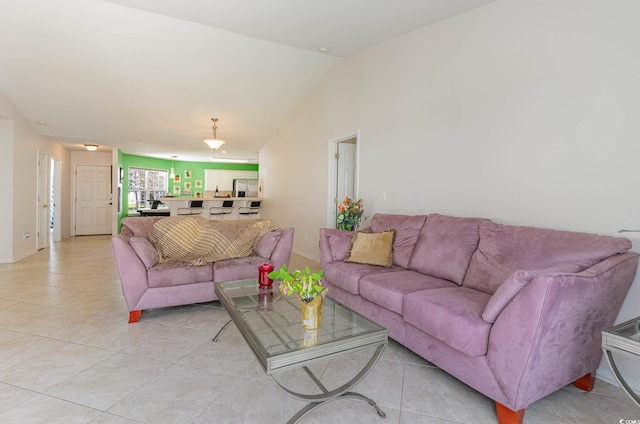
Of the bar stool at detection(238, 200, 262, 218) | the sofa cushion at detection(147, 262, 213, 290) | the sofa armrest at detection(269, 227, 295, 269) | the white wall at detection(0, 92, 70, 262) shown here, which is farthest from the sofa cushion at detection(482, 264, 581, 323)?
the bar stool at detection(238, 200, 262, 218)

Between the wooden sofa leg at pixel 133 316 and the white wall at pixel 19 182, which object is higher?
the white wall at pixel 19 182

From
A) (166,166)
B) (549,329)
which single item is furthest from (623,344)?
(166,166)

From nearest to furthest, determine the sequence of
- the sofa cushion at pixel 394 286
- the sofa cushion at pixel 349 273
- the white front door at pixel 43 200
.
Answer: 1. the sofa cushion at pixel 394 286
2. the sofa cushion at pixel 349 273
3. the white front door at pixel 43 200

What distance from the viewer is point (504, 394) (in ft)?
5.21

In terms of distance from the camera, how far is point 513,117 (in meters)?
2.63

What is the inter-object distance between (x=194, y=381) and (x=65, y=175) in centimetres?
857

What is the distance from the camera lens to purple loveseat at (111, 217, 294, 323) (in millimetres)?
2838

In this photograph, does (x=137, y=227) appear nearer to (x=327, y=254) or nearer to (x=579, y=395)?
(x=327, y=254)

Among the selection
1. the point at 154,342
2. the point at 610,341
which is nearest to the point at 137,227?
the point at 154,342

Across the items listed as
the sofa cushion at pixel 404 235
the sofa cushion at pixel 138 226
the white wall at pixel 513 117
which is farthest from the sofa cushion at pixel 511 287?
the sofa cushion at pixel 138 226

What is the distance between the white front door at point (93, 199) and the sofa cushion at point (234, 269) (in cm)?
754

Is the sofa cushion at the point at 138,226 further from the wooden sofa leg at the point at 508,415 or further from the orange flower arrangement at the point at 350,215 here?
the wooden sofa leg at the point at 508,415

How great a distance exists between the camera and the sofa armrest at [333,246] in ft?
10.8

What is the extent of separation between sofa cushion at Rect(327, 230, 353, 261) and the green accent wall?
25.0ft
